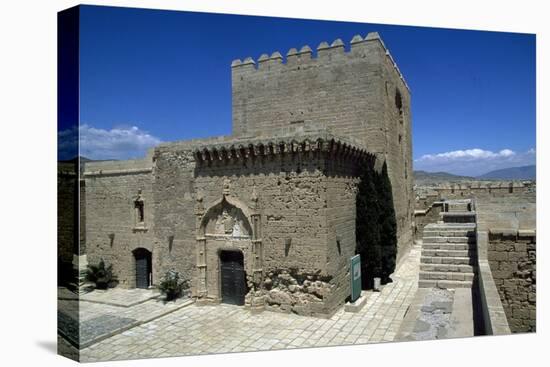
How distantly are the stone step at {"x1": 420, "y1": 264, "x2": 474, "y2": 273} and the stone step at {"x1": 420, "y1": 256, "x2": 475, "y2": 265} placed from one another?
0.54 feet

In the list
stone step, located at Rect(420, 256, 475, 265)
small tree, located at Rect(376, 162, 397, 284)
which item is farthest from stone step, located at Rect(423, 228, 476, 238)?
small tree, located at Rect(376, 162, 397, 284)

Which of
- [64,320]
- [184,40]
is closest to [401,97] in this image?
[184,40]

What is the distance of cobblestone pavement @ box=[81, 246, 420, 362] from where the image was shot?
27.6 ft

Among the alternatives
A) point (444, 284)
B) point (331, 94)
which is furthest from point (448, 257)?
point (331, 94)

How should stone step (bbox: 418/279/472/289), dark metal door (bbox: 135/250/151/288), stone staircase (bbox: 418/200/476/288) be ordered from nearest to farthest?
stone step (bbox: 418/279/472/289), stone staircase (bbox: 418/200/476/288), dark metal door (bbox: 135/250/151/288)

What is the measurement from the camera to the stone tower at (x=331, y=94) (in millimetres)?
13820

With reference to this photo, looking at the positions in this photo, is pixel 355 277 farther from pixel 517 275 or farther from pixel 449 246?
pixel 517 275

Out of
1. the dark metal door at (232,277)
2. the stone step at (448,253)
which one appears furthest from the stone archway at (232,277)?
the stone step at (448,253)

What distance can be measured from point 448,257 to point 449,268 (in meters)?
0.54

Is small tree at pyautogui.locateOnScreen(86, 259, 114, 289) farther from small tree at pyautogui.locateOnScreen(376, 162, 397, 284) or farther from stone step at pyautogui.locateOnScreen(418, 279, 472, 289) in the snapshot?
stone step at pyautogui.locateOnScreen(418, 279, 472, 289)

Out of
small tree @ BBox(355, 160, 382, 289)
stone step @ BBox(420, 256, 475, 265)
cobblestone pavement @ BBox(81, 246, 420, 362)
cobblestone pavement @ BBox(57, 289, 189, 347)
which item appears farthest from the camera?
small tree @ BBox(355, 160, 382, 289)

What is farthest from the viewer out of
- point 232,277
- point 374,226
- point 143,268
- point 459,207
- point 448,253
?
point 459,207

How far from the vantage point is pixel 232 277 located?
11805 mm

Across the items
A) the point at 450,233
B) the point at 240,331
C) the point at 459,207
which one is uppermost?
the point at 459,207
